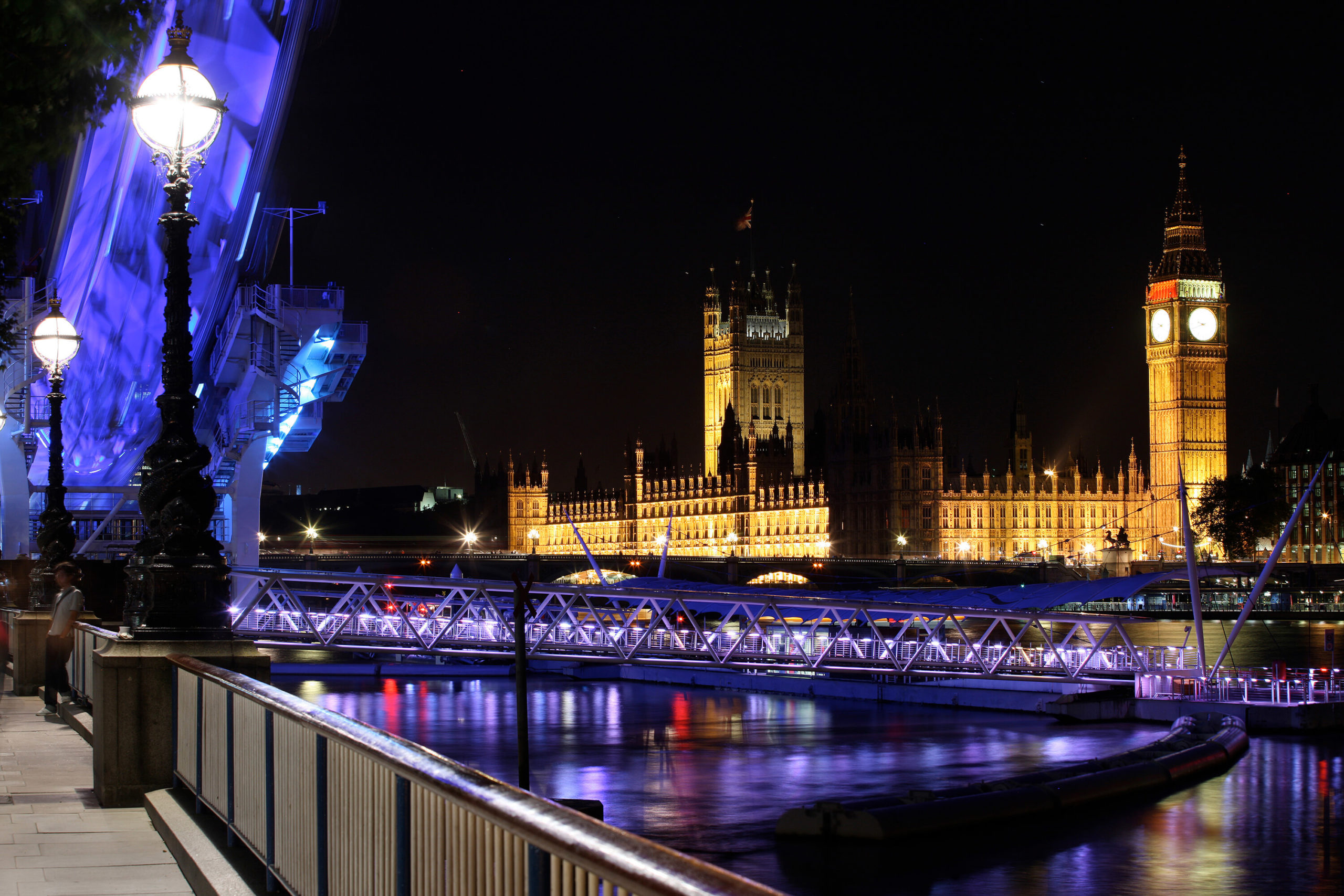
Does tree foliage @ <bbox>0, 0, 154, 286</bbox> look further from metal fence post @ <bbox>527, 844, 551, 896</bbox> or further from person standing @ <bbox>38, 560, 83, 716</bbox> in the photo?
metal fence post @ <bbox>527, 844, 551, 896</bbox>

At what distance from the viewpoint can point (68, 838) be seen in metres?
8.87

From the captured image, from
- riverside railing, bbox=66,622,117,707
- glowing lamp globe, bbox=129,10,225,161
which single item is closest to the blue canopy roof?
riverside railing, bbox=66,622,117,707

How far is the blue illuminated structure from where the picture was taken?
31.9 meters

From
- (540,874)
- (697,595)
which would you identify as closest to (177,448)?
(540,874)

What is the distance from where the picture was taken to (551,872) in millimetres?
3893

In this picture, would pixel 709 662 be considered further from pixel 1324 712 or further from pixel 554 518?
pixel 554 518

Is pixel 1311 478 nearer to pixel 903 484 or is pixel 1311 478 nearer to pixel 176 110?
pixel 903 484

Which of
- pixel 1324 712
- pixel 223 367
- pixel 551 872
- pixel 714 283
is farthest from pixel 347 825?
pixel 714 283

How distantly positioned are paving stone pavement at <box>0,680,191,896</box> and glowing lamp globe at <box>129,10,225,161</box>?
4.05 m

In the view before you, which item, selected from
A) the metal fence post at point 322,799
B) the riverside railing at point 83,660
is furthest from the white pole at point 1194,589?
the metal fence post at point 322,799

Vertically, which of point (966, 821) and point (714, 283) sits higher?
point (714, 283)

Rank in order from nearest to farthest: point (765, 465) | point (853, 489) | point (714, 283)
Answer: point (853, 489)
point (765, 465)
point (714, 283)

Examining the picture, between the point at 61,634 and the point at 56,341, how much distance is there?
11.7 feet

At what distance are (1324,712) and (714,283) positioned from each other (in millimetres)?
133312
